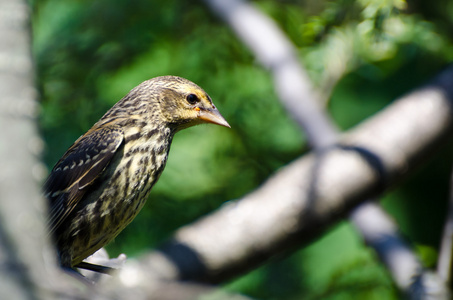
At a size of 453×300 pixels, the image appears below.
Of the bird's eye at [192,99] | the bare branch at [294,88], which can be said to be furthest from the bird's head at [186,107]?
the bare branch at [294,88]

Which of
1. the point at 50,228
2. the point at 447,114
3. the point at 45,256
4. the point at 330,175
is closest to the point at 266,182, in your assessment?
the point at 330,175

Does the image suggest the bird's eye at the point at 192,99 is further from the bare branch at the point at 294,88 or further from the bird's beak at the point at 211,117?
the bare branch at the point at 294,88

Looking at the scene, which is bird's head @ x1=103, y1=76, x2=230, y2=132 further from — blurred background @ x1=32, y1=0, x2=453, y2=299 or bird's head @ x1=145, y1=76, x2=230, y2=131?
blurred background @ x1=32, y1=0, x2=453, y2=299

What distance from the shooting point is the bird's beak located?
10.1 ft

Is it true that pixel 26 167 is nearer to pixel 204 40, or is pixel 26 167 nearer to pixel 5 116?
pixel 5 116

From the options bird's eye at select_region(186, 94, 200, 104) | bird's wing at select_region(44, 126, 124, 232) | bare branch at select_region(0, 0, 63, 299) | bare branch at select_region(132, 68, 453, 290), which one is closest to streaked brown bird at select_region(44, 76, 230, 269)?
bird's wing at select_region(44, 126, 124, 232)

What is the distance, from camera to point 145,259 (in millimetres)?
3504

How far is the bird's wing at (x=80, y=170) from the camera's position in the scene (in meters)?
2.81

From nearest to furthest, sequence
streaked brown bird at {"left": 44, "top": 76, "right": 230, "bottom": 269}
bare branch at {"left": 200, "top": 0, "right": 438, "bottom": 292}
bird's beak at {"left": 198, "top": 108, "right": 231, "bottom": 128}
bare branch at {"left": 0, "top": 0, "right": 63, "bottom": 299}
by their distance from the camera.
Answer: bare branch at {"left": 0, "top": 0, "right": 63, "bottom": 299} < streaked brown bird at {"left": 44, "top": 76, "right": 230, "bottom": 269} < bird's beak at {"left": 198, "top": 108, "right": 231, "bottom": 128} < bare branch at {"left": 200, "top": 0, "right": 438, "bottom": 292}

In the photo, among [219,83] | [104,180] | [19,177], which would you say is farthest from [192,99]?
[19,177]

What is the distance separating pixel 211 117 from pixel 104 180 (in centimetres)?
62

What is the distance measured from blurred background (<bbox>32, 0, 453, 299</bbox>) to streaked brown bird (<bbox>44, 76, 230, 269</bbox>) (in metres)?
0.76

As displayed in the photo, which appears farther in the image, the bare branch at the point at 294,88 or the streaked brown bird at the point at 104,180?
the bare branch at the point at 294,88

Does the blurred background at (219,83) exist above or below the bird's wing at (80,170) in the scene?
above
